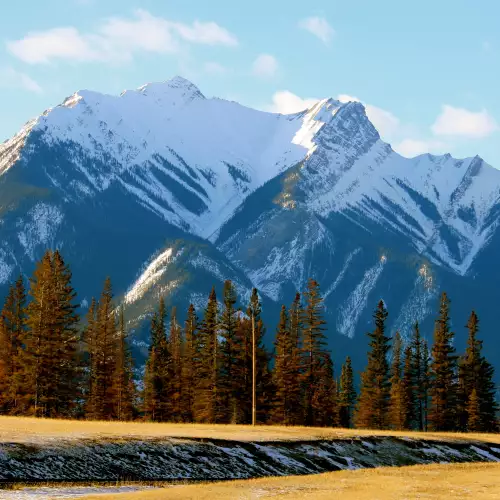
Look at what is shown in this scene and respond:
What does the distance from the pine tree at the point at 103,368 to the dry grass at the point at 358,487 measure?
173ft

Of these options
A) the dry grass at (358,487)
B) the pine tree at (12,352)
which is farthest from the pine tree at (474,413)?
the dry grass at (358,487)

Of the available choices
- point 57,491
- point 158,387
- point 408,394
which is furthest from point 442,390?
point 57,491

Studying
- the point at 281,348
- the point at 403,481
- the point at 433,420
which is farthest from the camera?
the point at 433,420

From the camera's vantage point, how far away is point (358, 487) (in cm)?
4081

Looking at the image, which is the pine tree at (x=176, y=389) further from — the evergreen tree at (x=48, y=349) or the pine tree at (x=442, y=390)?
the pine tree at (x=442, y=390)

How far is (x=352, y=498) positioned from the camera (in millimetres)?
37000

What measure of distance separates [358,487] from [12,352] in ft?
186

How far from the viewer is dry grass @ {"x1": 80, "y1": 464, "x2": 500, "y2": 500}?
124ft

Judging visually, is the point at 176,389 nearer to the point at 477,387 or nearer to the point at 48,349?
the point at 48,349

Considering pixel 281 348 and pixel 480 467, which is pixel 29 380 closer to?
pixel 281 348

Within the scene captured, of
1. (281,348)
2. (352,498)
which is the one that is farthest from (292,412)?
(352,498)

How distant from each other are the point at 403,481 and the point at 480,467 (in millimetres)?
12044

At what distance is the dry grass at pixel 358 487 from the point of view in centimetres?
3772

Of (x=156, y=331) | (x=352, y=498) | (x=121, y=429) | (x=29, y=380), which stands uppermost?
(x=156, y=331)
